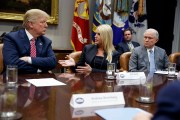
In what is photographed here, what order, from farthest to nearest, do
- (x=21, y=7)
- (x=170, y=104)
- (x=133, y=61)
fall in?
(x=21, y=7) → (x=133, y=61) → (x=170, y=104)

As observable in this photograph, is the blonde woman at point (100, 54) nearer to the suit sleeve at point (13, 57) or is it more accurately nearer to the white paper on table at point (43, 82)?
the suit sleeve at point (13, 57)

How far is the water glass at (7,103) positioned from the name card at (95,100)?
12.7 inches

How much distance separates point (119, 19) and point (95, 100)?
465cm

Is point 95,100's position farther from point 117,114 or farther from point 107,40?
point 107,40

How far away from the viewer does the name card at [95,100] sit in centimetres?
137

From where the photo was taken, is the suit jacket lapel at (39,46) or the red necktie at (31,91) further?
the suit jacket lapel at (39,46)

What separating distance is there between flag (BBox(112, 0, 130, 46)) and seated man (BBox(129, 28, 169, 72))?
2.05m

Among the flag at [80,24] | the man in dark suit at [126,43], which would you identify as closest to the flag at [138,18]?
the man in dark suit at [126,43]

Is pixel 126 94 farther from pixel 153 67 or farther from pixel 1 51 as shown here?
pixel 153 67

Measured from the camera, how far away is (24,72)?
2.65 metres

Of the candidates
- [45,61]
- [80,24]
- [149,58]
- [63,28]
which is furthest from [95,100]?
[63,28]

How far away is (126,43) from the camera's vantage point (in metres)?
5.77

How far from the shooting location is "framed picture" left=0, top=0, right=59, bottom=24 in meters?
4.82

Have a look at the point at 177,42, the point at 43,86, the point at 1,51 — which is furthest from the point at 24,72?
the point at 177,42
